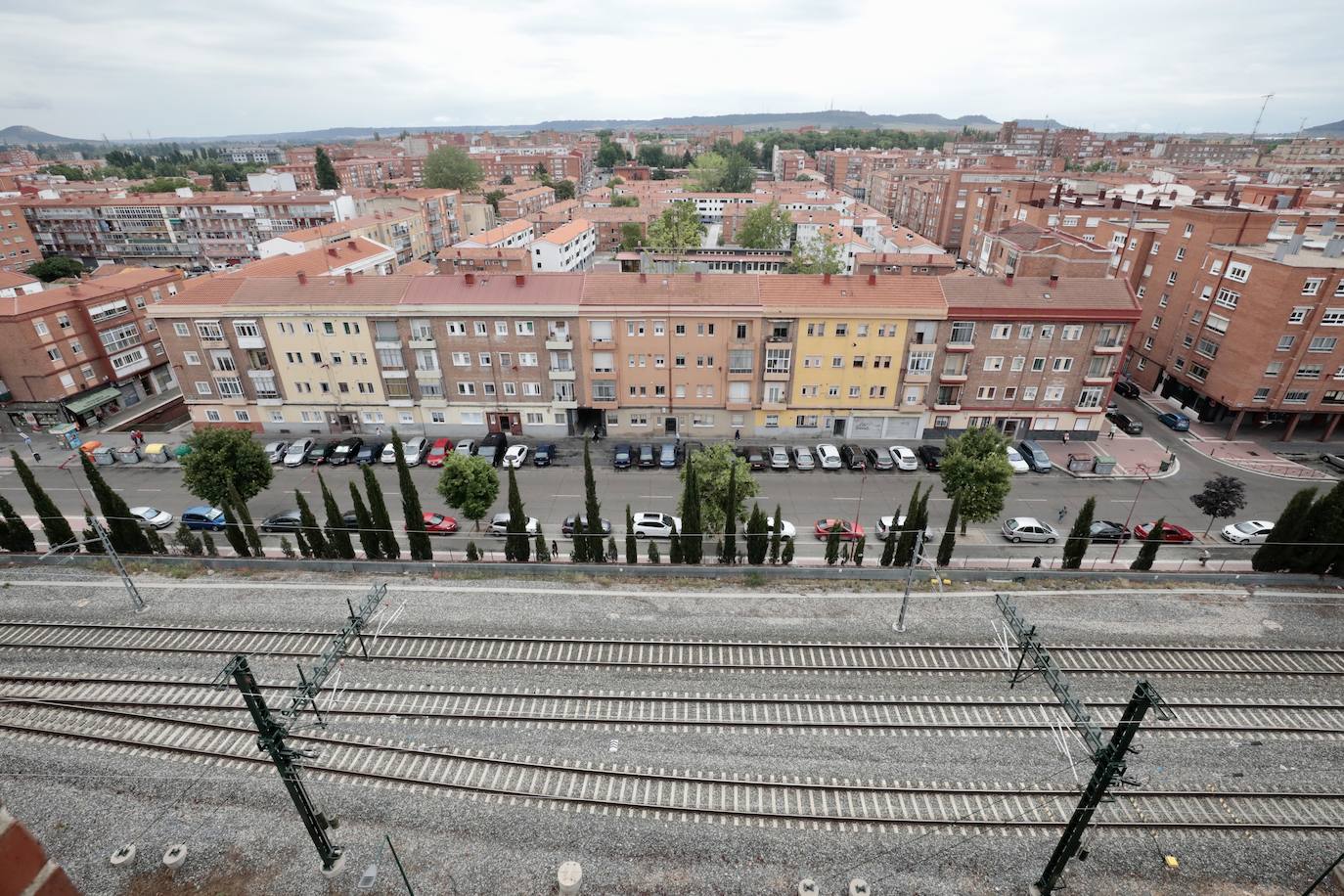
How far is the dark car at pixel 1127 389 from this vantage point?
195 ft

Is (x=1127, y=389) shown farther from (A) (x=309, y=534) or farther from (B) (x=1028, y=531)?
(A) (x=309, y=534)

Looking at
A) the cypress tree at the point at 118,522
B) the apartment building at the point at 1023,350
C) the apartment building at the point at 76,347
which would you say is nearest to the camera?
the cypress tree at the point at 118,522

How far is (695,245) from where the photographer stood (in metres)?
97.8

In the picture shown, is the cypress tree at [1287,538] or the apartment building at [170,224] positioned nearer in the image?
the cypress tree at [1287,538]

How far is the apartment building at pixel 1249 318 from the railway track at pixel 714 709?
3382 cm

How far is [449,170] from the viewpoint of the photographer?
137 m

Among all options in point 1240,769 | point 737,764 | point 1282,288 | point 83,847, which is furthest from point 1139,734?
point 1282,288

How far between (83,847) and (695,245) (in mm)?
91542

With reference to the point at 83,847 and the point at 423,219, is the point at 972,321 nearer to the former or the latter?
the point at 83,847

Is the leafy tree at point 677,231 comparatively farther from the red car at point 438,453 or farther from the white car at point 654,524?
the white car at point 654,524

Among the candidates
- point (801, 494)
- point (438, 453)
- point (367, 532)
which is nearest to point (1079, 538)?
point (801, 494)

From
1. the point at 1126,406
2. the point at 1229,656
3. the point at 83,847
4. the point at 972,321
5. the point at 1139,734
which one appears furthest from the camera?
the point at 1126,406

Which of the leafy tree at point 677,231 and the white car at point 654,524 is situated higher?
the leafy tree at point 677,231

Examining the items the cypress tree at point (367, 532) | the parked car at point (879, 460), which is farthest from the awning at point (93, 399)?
the parked car at point (879, 460)
